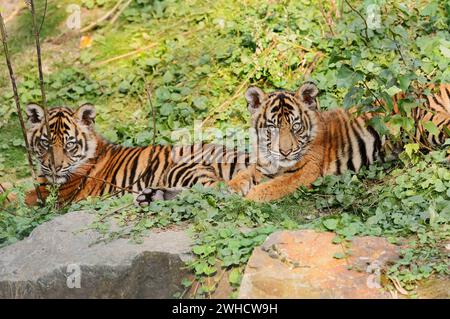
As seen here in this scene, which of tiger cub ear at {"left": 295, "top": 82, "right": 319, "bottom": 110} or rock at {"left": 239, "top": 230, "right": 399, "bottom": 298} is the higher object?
tiger cub ear at {"left": 295, "top": 82, "right": 319, "bottom": 110}

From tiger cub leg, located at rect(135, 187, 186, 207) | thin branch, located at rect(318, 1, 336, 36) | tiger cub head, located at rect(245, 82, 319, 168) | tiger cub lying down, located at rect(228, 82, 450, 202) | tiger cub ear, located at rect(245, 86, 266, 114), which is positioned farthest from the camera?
thin branch, located at rect(318, 1, 336, 36)

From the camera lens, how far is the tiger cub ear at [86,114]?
772cm

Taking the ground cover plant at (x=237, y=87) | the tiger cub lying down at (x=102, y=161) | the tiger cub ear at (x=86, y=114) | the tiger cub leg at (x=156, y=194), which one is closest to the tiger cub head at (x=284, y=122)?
the tiger cub lying down at (x=102, y=161)

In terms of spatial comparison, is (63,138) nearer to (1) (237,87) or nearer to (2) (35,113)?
(2) (35,113)

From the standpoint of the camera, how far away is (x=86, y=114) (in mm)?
7754

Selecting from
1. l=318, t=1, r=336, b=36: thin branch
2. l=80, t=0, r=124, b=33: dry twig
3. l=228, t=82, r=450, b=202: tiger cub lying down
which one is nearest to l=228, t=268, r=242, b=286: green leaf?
l=228, t=82, r=450, b=202: tiger cub lying down

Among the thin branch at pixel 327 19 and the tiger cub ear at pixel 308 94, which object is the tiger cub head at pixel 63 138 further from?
the thin branch at pixel 327 19

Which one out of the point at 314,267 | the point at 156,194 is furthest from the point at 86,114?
the point at 314,267

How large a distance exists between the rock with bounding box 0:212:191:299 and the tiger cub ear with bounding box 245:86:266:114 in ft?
6.35

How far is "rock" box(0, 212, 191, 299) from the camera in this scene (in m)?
5.38

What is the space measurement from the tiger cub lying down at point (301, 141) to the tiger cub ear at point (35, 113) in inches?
71.4

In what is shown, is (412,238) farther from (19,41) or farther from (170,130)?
(19,41)

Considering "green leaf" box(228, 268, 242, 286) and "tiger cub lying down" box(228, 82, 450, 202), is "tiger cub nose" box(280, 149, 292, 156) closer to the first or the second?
"tiger cub lying down" box(228, 82, 450, 202)

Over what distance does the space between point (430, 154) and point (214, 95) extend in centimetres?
289
